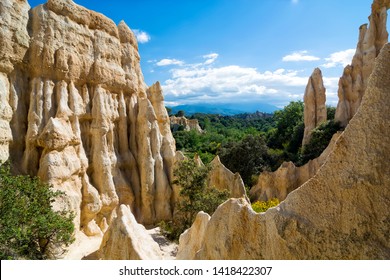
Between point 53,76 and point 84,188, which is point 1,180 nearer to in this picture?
point 84,188

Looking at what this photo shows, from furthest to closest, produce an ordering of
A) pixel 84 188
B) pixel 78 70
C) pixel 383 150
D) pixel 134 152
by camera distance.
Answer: pixel 134 152
pixel 78 70
pixel 84 188
pixel 383 150

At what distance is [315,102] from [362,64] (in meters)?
7.16

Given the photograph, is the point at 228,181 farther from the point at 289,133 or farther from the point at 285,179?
the point at 289,133

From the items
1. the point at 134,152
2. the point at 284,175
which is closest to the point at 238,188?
the point at 284,175

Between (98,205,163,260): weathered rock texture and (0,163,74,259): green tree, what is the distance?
2148 mm

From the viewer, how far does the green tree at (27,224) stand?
955 cm

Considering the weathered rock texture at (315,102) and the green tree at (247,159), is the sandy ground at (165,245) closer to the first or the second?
the green tree at (247,159)

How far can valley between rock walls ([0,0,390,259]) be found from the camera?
4984mm

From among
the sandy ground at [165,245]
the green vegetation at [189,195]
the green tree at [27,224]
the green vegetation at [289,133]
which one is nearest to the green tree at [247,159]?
the green vegetation at [289,133]

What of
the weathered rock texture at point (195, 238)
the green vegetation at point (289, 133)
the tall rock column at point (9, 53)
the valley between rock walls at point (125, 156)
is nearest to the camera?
the valley between rock walls at point (125, 156)

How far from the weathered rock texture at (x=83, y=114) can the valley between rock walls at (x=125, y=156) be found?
0.21ft

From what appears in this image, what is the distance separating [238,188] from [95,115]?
1131cm

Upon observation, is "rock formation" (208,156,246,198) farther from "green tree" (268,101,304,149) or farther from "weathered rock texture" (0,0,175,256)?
"green tree" (268,101,304,149)
